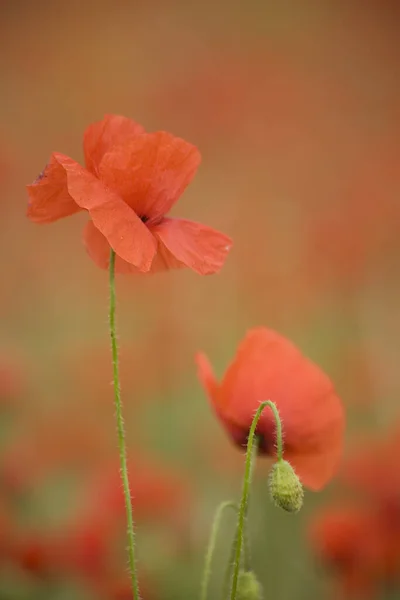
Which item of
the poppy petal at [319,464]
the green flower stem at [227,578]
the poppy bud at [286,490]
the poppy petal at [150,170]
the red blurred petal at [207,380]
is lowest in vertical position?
the green flower stem at [227,578]

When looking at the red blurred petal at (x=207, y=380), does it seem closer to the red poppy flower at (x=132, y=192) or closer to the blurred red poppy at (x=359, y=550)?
the red poppy flower at (x=132, y=192)

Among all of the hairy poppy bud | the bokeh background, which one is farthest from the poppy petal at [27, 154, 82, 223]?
the bokeh background

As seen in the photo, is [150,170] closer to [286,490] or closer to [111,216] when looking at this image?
[111,216]

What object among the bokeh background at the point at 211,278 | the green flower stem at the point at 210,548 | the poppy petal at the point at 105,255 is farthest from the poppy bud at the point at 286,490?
the bokeh background at the point at 211,278

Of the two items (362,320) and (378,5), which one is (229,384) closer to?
(362,320)

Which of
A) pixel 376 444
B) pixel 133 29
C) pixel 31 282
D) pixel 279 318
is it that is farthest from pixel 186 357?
pixel 133 29

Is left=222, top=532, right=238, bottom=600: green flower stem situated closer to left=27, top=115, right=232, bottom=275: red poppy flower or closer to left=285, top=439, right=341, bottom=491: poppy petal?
left=285, top=439, right=341, bottom=491: poppy petal
